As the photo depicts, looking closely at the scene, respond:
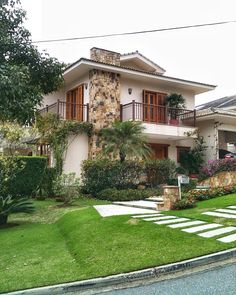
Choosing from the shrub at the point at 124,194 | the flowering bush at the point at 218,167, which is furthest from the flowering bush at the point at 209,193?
the flowering bush at the point at 218,167


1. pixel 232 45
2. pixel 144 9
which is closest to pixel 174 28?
pixel 144 9

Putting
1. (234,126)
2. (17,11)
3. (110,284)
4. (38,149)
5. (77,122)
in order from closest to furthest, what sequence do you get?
(110,284) → (17,11) → (77,122) → (38,149) → (234,126)

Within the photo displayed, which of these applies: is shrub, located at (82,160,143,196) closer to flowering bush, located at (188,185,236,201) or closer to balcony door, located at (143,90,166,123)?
flowering bush, located at (188,185,236,201)

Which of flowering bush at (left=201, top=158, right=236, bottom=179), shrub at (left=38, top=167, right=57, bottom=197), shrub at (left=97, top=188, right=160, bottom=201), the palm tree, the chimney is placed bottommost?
shrub at (left=97, top=188, right=160, bottom=201)

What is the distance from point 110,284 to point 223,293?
64.7 inches

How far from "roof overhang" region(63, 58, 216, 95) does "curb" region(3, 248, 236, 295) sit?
13589 mm

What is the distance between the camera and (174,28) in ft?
42.5

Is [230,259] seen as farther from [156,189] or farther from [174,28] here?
[156,189]

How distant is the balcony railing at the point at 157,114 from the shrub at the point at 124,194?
14.6 ft

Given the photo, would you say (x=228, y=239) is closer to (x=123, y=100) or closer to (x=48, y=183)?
(x=48, y=183)

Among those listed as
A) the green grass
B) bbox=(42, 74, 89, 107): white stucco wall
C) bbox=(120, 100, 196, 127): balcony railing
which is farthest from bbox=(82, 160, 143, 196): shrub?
the green grass

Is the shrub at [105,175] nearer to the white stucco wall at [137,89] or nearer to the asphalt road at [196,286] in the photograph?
the white stucco wall at [137,89]

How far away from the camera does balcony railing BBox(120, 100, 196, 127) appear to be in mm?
19734

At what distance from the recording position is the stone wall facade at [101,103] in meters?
18.6
